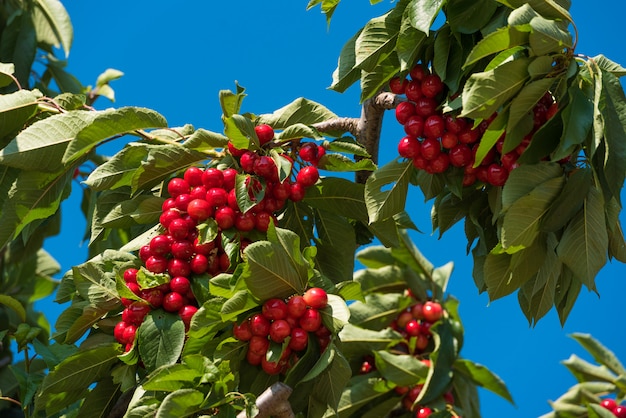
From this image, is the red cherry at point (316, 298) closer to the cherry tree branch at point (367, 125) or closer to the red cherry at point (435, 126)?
the red cherry at point (435, 126)

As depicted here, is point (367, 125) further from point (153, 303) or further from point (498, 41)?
point (153, 303)

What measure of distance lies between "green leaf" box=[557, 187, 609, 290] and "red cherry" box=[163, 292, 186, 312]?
82cm

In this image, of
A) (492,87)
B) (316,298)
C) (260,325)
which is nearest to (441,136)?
(492,87)

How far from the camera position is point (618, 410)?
3.18 meters

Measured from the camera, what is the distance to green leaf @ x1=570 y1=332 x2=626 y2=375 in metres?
3.29

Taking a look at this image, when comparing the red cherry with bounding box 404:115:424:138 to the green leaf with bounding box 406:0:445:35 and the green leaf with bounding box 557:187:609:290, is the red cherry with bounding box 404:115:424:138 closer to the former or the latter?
the green leaf with bounding box 406:0:445:35

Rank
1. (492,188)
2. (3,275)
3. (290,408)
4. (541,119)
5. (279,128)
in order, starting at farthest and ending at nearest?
(3,275) < (279,128) < (492,188) < (541,119) < (290,408)

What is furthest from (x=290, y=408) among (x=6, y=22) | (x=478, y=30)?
(x=6, y=22)

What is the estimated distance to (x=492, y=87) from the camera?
1928 mm

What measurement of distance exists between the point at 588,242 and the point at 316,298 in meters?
0.59

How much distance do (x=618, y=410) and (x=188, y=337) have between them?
5.72 feet

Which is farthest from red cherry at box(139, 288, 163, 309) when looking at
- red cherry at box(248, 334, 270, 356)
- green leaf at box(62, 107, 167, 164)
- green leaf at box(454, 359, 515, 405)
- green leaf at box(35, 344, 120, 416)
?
green leaf at box(454, 359, 515, 405)

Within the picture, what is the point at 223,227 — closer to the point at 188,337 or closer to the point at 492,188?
the point at 188,337

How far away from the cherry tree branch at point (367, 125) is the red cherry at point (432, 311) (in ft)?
→ 2.76
